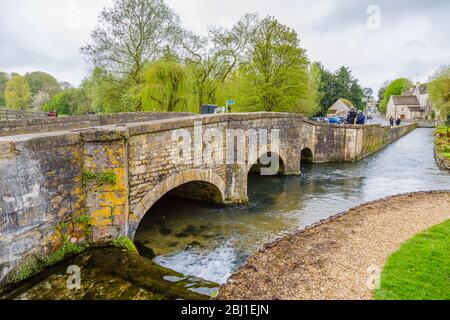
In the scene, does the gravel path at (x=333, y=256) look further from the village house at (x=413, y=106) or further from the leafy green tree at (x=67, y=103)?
the village house at (x=413, y=106)

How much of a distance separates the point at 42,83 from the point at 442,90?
2742 inches

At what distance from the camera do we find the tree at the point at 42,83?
207 ft

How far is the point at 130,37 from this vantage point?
67.9 ft

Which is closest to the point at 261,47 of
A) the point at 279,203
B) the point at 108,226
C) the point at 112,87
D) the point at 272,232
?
the point at 112,87

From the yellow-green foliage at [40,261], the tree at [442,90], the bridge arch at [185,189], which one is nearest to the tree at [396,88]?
the tree at [442,90]

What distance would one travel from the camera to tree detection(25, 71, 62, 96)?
63.1 meters

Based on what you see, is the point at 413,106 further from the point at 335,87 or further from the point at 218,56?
the point at 218,56

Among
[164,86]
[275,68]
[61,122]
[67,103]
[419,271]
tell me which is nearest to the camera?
[419,271]

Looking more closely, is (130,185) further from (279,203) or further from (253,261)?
(279,203)

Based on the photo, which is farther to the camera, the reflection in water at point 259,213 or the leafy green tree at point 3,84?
the leafy green tree at point 3,84

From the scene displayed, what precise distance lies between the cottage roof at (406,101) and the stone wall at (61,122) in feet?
223

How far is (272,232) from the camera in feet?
29.0

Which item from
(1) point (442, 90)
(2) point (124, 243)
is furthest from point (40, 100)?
(1) point (442, 90)

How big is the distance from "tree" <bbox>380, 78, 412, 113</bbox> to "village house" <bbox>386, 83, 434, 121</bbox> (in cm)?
1159
